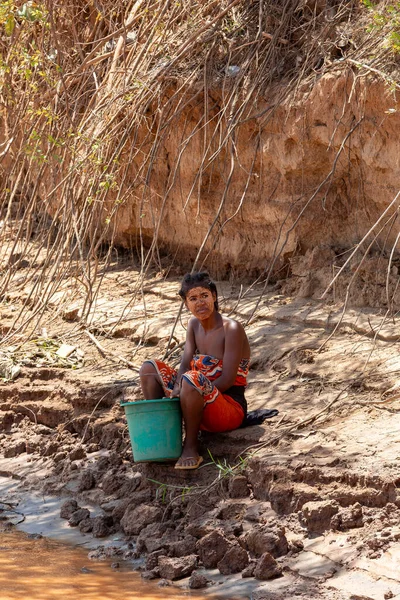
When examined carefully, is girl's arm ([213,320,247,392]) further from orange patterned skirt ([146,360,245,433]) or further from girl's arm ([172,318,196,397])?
girl's arm ([172,318,196,397])

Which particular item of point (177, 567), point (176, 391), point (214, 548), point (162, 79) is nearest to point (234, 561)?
point (214, 548)

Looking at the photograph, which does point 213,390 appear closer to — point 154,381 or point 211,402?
point 211,402

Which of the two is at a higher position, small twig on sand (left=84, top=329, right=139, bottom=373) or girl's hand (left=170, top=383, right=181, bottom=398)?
girl's hand (left=170, top=383, right=181, bottom=398)

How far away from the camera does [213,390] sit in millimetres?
3904

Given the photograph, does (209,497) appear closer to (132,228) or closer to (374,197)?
(374,197)

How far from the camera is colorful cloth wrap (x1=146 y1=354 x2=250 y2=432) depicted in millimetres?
3873

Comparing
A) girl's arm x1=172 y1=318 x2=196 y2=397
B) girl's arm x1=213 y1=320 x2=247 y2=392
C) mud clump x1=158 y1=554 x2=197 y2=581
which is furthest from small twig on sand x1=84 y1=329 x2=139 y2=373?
mud clump x1=158 y1=554 x2=197 y2=581

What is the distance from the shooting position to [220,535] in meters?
3.35

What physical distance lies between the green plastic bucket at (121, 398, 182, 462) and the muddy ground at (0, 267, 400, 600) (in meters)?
0.15

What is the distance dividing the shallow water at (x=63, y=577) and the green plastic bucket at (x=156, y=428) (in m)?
0.51

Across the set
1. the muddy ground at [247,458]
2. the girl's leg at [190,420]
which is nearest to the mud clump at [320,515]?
the muddy ground at [247,458]

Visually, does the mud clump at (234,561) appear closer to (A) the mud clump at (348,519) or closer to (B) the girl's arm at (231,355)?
(A) the mud clump at (348,519)

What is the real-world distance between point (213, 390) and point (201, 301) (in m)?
0.45

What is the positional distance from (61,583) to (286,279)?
2722mm
